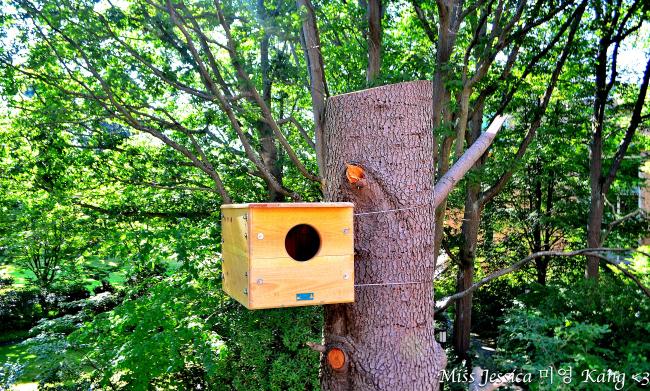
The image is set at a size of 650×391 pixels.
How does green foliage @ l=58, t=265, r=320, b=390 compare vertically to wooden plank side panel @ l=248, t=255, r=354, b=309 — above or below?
below

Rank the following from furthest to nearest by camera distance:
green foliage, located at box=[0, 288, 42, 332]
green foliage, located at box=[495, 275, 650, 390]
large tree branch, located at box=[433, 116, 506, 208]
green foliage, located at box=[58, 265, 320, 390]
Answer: green foliage, located at box=[0, 288, 42, 332] < green foliage, located at box=[495, 275, 650, 390] < green foliage, located at box=[58, 265, 320, 390] < large tree branch, located at box=[433, 116, 506, 208]

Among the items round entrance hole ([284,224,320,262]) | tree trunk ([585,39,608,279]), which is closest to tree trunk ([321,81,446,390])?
round entrance hole ([284,224,320,262])

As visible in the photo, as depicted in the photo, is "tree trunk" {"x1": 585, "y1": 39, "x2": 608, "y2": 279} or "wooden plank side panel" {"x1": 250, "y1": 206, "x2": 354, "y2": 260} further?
"tree trunk" {"x1": 585, "y1": 39, "x2": 608, "y2": 279}

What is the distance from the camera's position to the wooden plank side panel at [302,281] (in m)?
2.11

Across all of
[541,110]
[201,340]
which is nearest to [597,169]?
[541,110]

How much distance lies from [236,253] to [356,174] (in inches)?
26.7

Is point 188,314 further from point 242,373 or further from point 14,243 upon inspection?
point 14,243

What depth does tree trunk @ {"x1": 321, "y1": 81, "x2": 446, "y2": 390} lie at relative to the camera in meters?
2.26

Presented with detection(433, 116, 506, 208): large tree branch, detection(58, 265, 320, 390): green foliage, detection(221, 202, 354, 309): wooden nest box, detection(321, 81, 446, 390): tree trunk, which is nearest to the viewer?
detection(221, 202, 354, 309): wooden nest box

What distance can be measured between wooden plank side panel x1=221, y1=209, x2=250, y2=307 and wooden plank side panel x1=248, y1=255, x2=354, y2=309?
7cm

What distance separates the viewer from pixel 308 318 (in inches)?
174

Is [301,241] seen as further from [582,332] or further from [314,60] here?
[582,332]

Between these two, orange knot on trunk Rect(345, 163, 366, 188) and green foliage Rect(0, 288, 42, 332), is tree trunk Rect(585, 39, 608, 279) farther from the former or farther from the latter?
green foliage Rect(0, 288, 42, 332)

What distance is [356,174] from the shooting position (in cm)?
227
